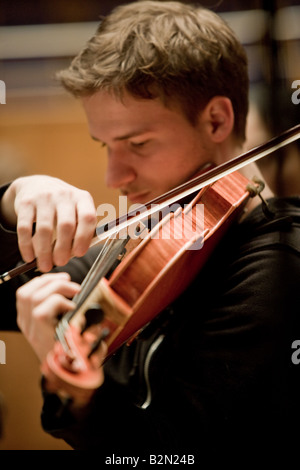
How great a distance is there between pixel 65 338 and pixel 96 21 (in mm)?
691

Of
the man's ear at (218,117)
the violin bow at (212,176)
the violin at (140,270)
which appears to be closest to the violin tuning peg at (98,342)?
the violin at (140,270)

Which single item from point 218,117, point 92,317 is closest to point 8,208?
point 92,317

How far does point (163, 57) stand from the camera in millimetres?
822

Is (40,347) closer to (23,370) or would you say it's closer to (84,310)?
(84,310)

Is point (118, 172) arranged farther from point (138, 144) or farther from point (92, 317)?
point (92, 317)

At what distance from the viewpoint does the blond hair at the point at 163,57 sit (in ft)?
2.67

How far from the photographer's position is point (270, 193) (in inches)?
33.5

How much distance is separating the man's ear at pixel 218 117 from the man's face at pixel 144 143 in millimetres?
21

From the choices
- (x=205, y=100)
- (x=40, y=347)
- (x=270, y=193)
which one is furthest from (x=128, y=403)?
A: (x=205, y=100)

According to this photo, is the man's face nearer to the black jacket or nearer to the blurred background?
the blurred background

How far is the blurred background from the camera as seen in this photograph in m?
0.89

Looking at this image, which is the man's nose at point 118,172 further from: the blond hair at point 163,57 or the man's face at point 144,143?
the blond hair at point 163,57

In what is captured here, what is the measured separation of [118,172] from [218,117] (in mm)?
215

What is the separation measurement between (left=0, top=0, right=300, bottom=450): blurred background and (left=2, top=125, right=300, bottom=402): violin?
0.16 m
